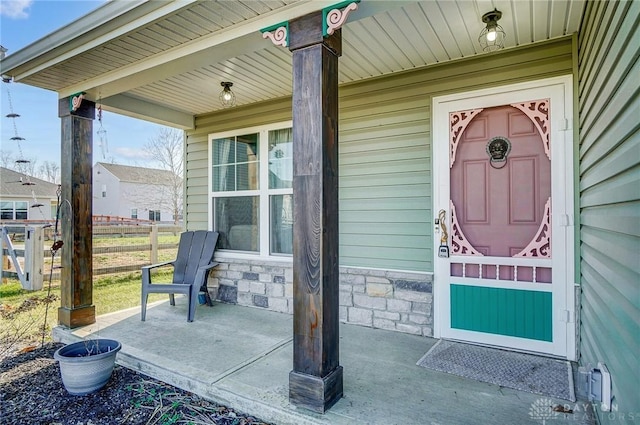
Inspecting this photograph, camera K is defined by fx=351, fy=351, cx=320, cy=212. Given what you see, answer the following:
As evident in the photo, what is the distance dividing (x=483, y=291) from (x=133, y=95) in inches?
174

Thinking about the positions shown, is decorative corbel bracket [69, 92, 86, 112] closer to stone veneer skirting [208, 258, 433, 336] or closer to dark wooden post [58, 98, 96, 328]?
dark wooden post [58, 98, 96, 328]

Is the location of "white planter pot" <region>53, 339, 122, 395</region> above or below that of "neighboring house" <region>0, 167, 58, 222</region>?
below

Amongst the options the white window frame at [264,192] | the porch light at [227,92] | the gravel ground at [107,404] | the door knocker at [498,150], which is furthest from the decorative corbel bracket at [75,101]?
the door knocker at [498,150]

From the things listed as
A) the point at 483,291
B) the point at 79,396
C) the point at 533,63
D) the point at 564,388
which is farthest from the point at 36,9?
the point at 564,388

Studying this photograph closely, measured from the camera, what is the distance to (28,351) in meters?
3.32

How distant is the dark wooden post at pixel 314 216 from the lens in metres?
2.11

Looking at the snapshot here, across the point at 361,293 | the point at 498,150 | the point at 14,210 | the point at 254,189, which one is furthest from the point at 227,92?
the point at 14,210

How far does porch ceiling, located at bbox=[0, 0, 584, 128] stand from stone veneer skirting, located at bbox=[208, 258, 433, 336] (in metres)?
2.05

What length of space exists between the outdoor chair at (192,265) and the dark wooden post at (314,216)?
219cm

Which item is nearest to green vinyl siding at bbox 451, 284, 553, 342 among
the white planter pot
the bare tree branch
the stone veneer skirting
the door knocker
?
the stone veneer skirting

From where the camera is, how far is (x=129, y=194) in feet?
71.2

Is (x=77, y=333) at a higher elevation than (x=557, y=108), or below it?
below

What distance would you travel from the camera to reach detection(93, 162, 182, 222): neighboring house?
21.3 meters

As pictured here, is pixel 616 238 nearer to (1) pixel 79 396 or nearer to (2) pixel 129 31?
(2) pixel 129 31
